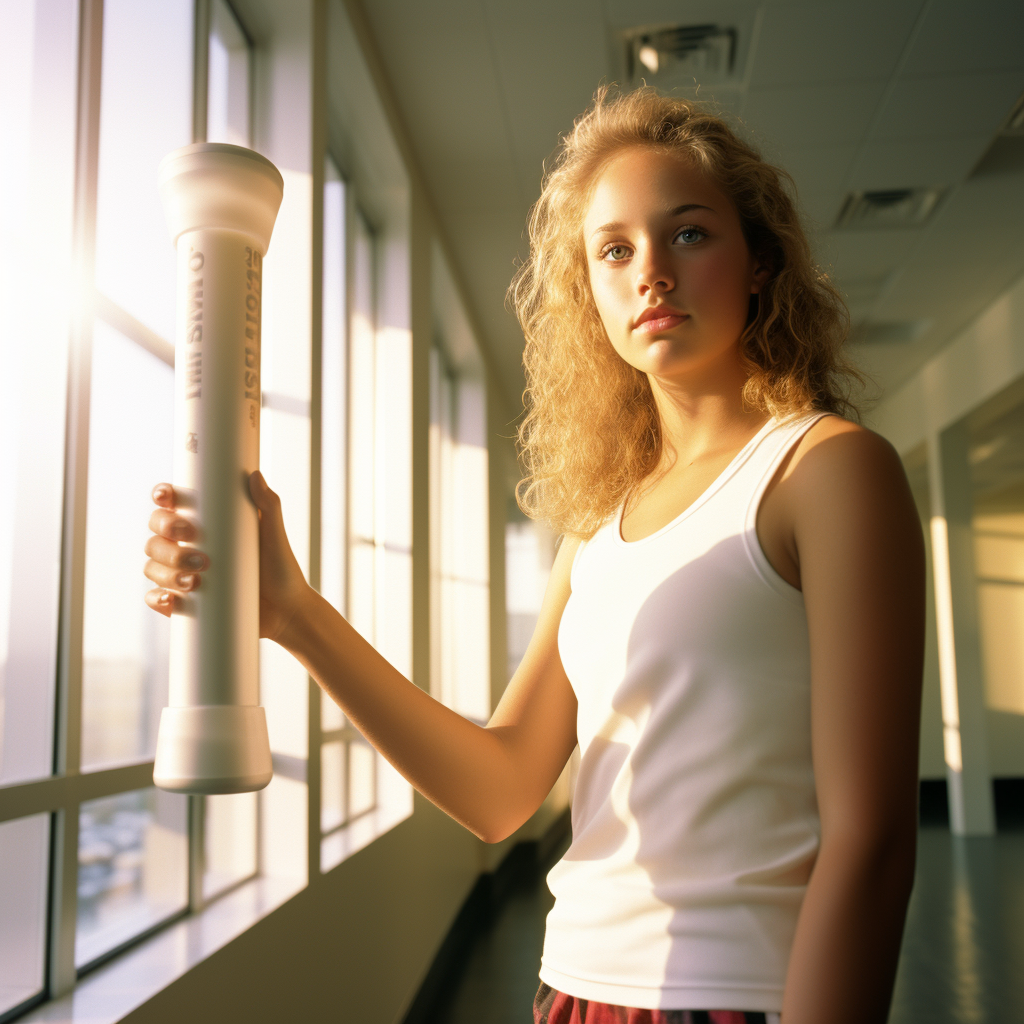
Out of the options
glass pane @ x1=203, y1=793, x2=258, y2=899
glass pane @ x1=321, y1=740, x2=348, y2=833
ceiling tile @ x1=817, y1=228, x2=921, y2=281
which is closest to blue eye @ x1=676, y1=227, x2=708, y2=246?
glass pane @ x1=203, y1=793, x2=258, y2=899

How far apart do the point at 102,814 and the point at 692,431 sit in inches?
52.4

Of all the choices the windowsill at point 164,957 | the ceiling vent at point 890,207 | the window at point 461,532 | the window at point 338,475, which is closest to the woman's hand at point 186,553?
the windowsill at point 164,957

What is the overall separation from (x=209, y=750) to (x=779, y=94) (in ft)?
12.8

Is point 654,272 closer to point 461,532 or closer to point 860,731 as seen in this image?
point 860,731

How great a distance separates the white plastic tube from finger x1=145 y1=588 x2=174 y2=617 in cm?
2

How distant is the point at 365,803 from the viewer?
3.82 meters

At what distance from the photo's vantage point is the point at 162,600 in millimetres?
668

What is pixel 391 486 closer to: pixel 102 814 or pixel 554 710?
pixel 102 814

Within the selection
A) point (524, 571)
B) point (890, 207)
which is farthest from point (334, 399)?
point (524, 571)

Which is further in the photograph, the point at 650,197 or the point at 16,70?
the point at 16,70

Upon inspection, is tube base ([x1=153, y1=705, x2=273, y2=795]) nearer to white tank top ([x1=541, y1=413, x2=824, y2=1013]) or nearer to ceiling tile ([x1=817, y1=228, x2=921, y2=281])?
white tank top ([x1=541, y1=413, x2=824, y2=1013])

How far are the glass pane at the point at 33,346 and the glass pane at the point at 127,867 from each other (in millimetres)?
260

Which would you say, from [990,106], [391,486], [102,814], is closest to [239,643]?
[102,814]

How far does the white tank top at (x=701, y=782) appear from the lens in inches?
27.1
